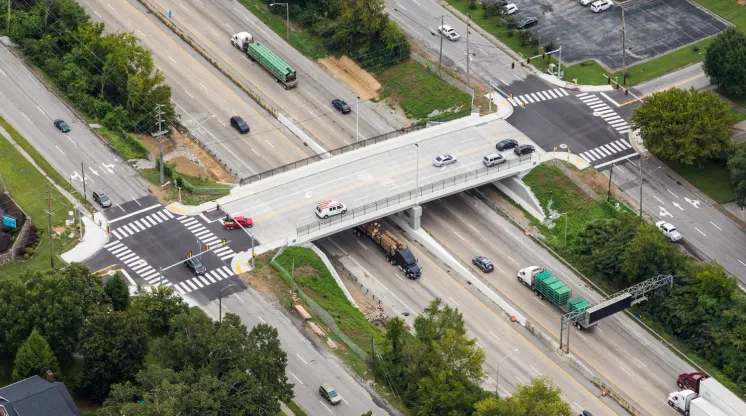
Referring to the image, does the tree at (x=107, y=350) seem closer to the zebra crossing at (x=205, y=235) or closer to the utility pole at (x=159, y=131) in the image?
the zebra crossing at (x=205, y=235)

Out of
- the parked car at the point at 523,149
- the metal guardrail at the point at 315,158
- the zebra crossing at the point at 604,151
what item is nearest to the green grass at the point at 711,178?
the zebra crossing at the point at 604,151

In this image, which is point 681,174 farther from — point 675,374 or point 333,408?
point 333,408

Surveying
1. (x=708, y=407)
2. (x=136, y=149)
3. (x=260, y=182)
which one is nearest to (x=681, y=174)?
(x=708, y=407)

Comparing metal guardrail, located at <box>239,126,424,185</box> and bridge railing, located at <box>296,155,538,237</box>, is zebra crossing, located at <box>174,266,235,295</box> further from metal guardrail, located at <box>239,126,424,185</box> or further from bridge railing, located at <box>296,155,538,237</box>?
metal guardrail, located at <box>239,126,424,185</box>

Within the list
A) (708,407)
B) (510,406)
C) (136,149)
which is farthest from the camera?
(136,149)

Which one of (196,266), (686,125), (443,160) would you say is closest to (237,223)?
(196,266)

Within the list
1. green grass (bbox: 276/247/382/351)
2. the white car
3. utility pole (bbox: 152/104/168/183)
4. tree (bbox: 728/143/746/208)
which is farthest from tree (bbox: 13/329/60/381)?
tree (bbox: 728/143/746/208)
